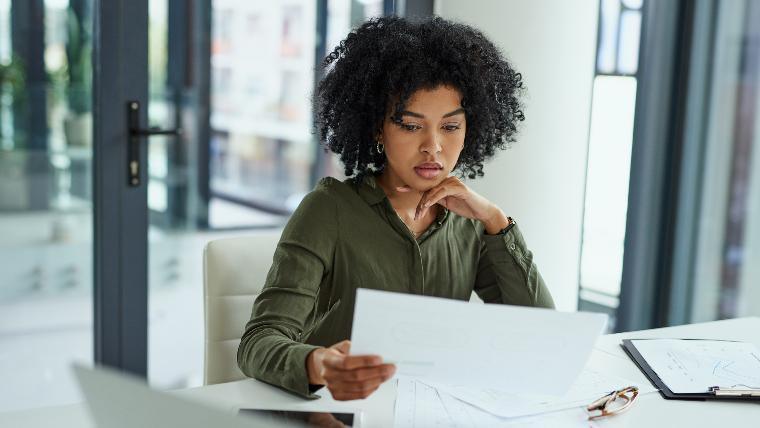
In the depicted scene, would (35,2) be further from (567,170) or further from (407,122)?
(567,170)

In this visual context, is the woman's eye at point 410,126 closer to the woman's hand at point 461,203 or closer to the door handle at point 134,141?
the woman's hand at point 461,203

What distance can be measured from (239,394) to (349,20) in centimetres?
193

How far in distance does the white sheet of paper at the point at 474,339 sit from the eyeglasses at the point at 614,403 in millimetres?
176

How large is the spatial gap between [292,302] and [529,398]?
1.40 feet

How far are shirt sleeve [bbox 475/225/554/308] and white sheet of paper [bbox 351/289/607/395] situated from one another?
60 centimetres

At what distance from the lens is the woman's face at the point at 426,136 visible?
5.42ft

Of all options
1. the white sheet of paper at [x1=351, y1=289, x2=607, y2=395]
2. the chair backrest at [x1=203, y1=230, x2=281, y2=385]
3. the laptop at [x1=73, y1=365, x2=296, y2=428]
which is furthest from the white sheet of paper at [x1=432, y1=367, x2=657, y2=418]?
the laptop at [x1=73, y1=365, x2=296, y2=428]

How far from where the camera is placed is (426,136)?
64.9 inches

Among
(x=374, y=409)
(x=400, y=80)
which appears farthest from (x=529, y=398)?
(x=400, y=80)

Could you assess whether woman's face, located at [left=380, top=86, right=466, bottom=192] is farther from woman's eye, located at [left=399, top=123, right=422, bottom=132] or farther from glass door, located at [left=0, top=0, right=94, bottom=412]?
glass door, located at [left=0, top=0, right=94, bottom=412]

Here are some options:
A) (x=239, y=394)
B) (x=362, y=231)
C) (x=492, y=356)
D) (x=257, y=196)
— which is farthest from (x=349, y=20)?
(x=492, y=356)

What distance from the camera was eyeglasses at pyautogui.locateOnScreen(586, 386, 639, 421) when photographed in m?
1.35

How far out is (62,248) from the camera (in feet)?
8.71

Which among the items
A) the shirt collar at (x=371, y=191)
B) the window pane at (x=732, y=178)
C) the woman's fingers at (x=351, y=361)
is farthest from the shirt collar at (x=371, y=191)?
the window pane at (x=732, y=178)
